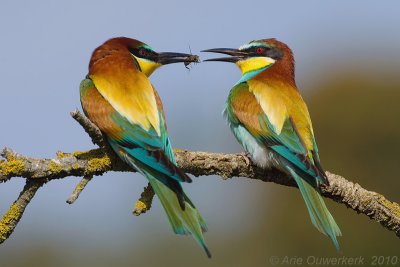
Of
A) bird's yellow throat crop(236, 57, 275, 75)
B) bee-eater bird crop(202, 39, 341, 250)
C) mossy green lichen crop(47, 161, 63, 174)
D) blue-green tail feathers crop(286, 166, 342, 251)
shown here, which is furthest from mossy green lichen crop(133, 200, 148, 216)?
bird's yellow throat crop(236, 57, 275, 75)

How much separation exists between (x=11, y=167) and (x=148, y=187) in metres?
0.60

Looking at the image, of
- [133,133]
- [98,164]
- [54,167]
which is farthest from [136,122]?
[54,167]

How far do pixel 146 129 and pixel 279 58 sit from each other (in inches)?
56.6

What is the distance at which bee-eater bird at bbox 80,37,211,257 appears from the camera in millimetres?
3898

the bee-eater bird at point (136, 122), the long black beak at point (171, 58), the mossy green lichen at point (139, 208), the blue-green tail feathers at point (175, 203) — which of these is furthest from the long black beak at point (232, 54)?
the mossy green lichen at point (139, 208)

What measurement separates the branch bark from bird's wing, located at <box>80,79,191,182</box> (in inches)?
3.1

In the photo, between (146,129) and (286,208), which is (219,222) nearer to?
(286,208)

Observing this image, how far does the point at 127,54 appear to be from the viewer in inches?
185

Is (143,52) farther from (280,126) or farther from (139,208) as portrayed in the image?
(139,208)

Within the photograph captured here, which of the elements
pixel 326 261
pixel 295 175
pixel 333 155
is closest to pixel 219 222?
pixel 333 155

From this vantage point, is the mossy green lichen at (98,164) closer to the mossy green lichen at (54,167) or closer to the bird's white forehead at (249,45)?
the mossy green lichen at (54,167)

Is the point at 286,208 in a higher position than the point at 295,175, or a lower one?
lower

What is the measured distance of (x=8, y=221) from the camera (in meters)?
3.44

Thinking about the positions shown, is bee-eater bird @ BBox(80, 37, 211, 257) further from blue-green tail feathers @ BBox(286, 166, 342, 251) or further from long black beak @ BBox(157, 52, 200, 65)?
blue-green tail feathers @ BBox(286, 166, 342, 251)
